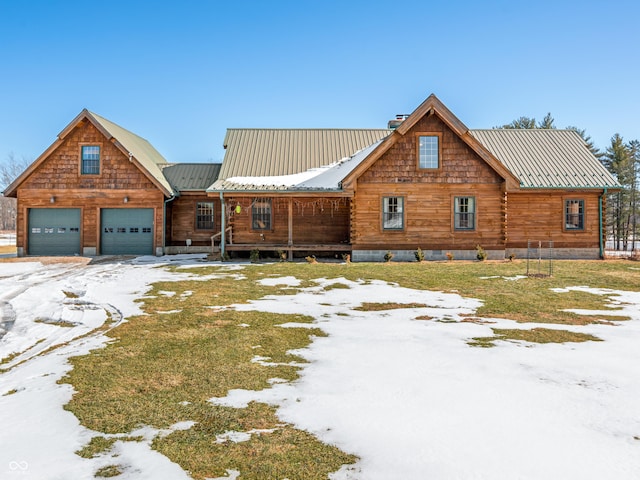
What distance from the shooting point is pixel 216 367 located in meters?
5.38

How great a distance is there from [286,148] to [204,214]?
595cm

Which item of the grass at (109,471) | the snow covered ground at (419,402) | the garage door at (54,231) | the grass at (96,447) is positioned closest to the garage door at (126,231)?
the garage door at (54,231)

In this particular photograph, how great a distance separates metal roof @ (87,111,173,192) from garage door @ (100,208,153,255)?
212cm

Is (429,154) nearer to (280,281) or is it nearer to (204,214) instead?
(280,281)

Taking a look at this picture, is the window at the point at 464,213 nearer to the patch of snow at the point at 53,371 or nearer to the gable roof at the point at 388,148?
the gable roof at the point at 388,148

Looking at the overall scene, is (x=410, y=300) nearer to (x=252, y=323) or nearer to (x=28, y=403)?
(x=252, y=323)

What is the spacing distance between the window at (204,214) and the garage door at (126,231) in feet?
8.23

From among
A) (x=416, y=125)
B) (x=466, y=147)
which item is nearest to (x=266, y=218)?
(x=416, y=125)

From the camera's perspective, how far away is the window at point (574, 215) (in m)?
21.7

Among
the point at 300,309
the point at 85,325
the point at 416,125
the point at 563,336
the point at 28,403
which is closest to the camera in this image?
the point at 28,403

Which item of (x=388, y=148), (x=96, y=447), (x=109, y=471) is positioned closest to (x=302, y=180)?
(x=388, y=148)

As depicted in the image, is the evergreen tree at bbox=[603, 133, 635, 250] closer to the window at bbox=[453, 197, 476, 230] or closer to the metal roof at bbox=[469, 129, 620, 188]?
the metal roof at bbox=[469, 129, 620, 188]

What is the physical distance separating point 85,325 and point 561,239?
21133mm

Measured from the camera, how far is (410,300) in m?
10.2
